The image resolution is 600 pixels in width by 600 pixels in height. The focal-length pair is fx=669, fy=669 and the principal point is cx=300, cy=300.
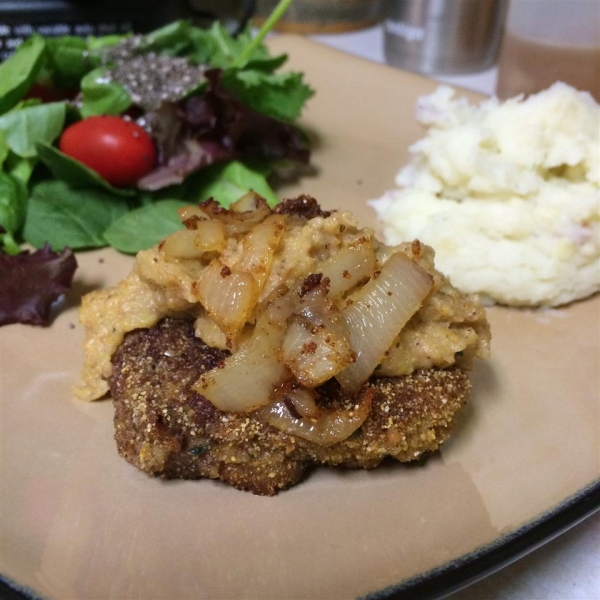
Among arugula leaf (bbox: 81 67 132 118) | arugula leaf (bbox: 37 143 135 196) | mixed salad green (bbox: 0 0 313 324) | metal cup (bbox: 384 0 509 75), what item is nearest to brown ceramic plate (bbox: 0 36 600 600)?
mixed salad green (bbox: 0 0 313 324)

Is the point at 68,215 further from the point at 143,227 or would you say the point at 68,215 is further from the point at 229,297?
the point at 229,297

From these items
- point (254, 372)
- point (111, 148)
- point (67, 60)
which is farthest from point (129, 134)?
point (254, 372)

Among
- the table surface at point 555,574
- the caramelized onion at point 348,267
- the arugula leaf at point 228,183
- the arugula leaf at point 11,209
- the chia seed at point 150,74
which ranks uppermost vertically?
the caramelized onion at point 348,267

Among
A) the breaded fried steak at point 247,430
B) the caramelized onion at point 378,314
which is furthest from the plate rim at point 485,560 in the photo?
the caramelized onion at point 378,314

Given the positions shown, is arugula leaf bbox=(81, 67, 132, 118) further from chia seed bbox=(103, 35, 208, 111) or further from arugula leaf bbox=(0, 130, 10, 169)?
arugula leaf bbox=(0, 130, 10, 169)

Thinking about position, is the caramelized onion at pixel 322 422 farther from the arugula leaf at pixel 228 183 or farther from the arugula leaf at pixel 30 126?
the arugula leaf at pixel 30 126

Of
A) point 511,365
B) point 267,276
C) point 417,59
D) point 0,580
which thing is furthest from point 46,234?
point 417,59

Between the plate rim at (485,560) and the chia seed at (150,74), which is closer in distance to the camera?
the plate rim at (485,560)
